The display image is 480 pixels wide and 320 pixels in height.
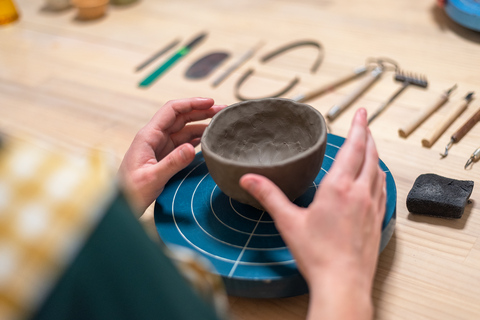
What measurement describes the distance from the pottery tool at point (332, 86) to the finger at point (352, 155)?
1.79ft

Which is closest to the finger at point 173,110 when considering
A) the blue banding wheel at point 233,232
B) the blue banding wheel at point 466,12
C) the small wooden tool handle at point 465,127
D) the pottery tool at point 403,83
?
the blue banding wheel at point 233,232

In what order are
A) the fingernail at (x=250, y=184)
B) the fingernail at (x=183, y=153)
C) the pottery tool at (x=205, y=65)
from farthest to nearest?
the pottery tool at (x=205, y=65)
the fingernail at (x=183, y=153)
the fingernail at (x=250, y=184)

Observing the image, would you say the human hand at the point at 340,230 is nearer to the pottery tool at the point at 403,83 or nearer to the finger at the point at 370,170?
the finger at the point at 370,170

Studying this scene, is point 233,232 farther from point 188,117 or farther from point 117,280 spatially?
point 117,280

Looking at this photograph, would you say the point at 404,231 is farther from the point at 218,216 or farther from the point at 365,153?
the point at 218,216

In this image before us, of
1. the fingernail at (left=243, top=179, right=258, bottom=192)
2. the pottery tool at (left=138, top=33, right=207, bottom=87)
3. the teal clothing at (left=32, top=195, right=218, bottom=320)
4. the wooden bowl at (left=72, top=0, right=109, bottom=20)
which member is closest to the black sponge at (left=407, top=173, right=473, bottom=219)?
the fingernail at (left=243, top=179, right=258, bottom=192)

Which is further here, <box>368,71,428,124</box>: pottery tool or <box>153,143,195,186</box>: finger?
<box>368,71,428,124</box>: pottery tool

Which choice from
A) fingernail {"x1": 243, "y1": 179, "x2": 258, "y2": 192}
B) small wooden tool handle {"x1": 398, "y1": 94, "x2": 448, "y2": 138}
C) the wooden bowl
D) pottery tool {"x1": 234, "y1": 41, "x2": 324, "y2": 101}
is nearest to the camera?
fingernail {"x1": 243, "y1": 179, "x2": 258, "y2": 192}

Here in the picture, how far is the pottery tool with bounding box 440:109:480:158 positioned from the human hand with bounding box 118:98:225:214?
516mm

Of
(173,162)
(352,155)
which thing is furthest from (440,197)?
(173,162)

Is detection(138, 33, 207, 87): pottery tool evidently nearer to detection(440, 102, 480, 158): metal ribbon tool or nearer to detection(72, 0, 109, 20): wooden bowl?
detection(72, 0, 109, 20): wooden bowl

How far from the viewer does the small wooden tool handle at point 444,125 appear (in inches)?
40.0

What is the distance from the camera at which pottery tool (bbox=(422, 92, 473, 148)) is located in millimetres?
1017

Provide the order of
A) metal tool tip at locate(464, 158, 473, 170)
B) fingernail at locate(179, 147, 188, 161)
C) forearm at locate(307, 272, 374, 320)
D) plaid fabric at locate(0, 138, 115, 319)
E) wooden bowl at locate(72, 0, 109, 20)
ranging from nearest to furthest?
plaid fabric at locate(0, 138, 115, 319) → forearm at locate(307, 272, 374, 320) → fingernail at locate(179, 147, 188, 161) → metal tool tip at locate(464, 158, 473, 170) → wooden bowl at locate(72, 0, 109, 20)
